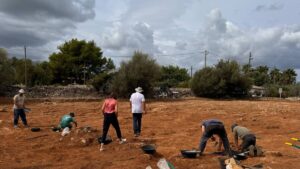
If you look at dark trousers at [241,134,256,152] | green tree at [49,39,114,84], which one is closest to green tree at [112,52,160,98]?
green tree at [49,39,114,84]

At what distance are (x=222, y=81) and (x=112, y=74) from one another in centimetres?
975

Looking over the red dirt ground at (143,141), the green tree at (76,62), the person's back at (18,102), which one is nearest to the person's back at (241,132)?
the red dirt ground at (143,141)

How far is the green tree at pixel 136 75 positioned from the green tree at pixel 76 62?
11941 millimetres

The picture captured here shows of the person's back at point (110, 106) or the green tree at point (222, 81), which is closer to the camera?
the person's back at point (110, 106)

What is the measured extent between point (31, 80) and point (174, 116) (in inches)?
839

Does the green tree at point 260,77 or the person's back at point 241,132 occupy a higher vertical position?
the green tree at point 260,77

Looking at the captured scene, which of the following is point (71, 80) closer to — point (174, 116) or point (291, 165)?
point (174, 116)

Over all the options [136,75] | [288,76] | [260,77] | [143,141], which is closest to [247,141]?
[143,141]

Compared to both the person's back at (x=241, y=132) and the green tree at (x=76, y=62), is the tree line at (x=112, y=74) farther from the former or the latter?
the person's back at (x=241, y=132)

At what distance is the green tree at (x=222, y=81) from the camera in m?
36.8

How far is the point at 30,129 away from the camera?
15047mm

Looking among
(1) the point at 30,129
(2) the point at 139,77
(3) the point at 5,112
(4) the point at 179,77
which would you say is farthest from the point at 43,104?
(4) the point at 179,77

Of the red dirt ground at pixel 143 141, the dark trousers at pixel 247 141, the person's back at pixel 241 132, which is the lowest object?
the red dirt ground at pixel 143 141

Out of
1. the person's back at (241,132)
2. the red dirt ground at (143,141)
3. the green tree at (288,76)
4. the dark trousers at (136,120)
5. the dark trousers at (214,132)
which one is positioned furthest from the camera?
the green tree at (288,76)
